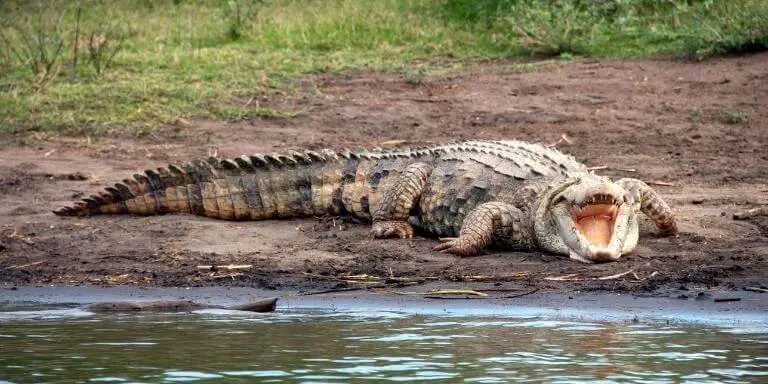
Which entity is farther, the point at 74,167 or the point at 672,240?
the point at 74,167

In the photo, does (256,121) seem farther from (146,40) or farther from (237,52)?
(146,40)

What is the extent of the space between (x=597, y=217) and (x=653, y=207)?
562 mm

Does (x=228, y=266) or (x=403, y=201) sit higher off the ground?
(x=403, y=201)

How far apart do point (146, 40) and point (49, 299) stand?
772 centimetres

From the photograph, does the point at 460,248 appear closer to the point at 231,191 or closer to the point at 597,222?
the point at 597,222

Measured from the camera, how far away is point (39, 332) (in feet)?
21.8

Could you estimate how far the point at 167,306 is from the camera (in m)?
7.00

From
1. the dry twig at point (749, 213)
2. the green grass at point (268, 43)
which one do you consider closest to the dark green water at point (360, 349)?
the dry twig at point (749, 213)

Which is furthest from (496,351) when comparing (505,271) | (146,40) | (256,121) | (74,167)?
(146,40)

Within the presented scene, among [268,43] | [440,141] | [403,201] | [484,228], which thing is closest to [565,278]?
[484,228]

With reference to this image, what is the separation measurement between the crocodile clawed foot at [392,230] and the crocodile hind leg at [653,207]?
4.48ft

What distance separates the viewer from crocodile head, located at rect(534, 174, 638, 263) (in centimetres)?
768

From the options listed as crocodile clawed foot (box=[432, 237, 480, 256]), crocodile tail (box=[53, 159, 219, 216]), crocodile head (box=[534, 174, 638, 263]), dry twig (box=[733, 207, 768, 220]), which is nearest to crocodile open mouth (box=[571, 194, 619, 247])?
crocodile head (box=[534, 174, 638, 263])

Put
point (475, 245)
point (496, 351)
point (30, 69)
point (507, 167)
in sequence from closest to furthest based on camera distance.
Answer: point (496, 351) → point (475, 245) → point (507, 167) → point (30, 69)
